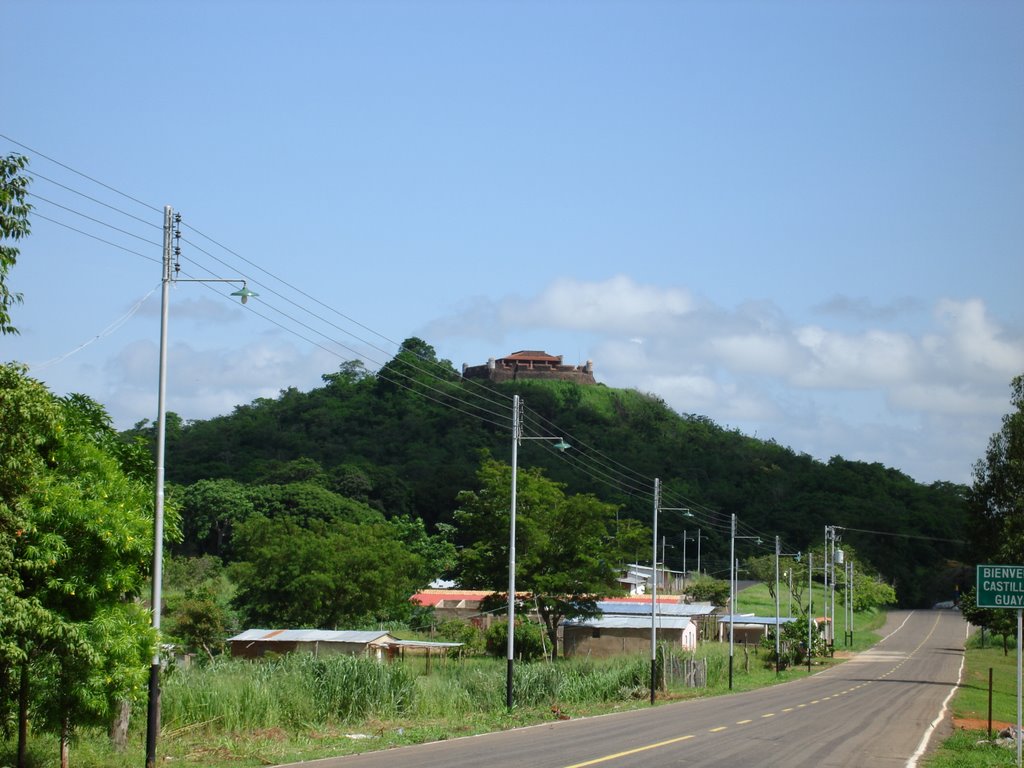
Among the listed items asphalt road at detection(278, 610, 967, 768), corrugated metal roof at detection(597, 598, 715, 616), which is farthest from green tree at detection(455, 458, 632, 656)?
asphalt road at detection(278, 610, 967, 768)

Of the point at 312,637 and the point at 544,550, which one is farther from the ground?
the point at 544,550

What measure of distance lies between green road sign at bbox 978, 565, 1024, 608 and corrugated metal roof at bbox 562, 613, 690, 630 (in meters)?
36.7

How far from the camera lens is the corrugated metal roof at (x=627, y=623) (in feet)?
195

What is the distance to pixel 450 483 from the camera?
109812 mm

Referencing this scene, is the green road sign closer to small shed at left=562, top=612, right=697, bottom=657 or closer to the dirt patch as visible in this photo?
the dirt patch

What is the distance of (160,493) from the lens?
748 inches

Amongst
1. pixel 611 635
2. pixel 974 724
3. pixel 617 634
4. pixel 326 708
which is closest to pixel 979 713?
pixel 974 724

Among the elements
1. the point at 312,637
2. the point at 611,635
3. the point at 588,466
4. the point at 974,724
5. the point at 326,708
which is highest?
the point at 588,466

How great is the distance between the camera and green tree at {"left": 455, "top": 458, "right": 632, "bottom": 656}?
5756 cm

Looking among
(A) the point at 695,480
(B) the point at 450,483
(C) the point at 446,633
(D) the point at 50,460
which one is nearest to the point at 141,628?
(D) the point at 50,460

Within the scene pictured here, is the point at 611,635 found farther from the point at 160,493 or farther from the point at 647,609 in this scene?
the point at 160,493

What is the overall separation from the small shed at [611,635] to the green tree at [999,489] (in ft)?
60.5

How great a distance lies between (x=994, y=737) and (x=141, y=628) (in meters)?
20.3

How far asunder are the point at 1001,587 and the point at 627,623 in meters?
39.7
